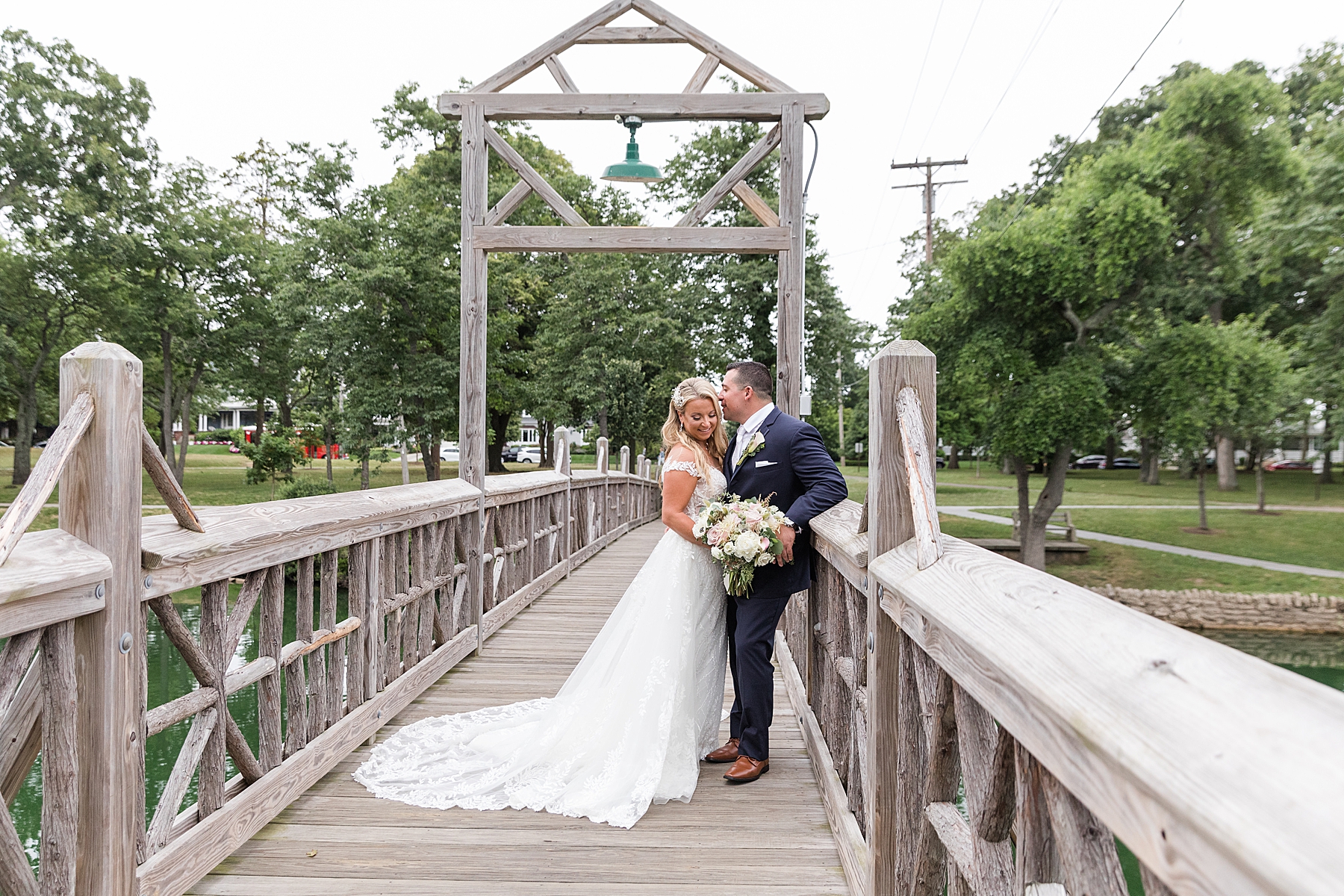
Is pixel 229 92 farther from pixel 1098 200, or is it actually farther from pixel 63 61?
pixel 1098 200

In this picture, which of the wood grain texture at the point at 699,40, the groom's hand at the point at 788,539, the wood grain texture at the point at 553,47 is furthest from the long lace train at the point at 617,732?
the wood grain texture at the point at 553,47

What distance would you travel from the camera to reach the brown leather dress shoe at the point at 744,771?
375cm

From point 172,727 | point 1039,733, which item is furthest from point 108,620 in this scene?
point 172,727

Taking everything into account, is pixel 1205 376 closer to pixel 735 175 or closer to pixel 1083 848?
pixel 735 175

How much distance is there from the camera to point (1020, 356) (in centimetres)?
1967

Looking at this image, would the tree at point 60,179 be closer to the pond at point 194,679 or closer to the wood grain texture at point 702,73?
the pond at point 194,679

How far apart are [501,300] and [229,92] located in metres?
18.0

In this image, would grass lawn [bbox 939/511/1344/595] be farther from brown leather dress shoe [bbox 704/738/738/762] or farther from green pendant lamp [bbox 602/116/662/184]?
brown leather dress shoe [bbox 704/738/738/762]

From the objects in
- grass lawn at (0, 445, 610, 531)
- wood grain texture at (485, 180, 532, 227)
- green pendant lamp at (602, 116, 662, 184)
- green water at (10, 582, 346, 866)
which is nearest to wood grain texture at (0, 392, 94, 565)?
green water at (10, 582, 346, 866)

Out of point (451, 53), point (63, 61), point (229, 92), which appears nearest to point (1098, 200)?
point (451, 53)

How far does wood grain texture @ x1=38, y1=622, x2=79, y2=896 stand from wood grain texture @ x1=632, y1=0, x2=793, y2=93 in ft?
17.1

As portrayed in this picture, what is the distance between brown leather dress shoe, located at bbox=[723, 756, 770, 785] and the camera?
3.75 m

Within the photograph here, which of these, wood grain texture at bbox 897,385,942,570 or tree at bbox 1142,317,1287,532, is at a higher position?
tree at bbox 1142,317,1287,532

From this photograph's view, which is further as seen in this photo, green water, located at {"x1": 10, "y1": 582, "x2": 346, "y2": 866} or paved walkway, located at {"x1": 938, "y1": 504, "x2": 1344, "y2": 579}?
paved walkway, located at {"x1": 938, "y1": 504, "x2": 1344, "y2": 579}
